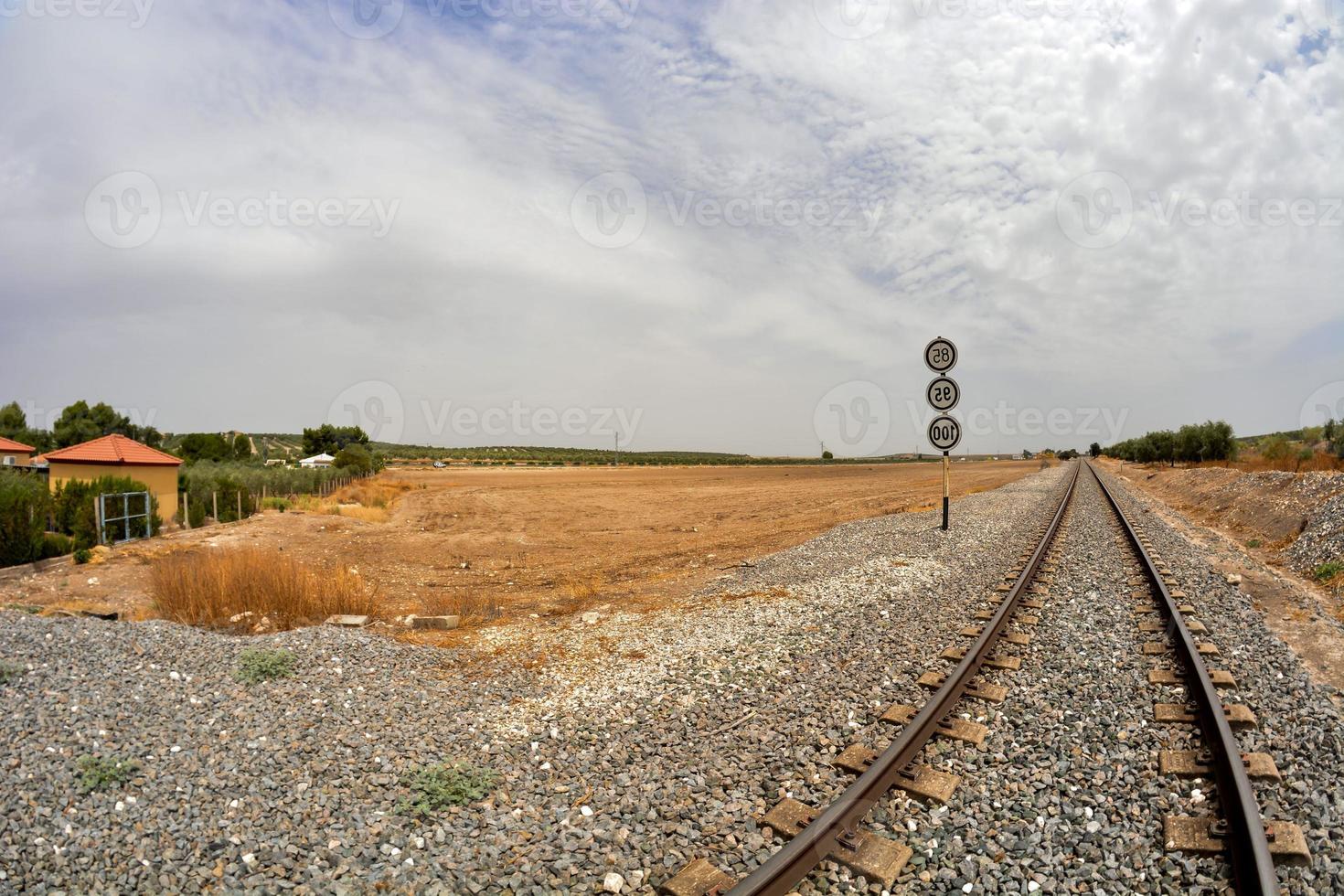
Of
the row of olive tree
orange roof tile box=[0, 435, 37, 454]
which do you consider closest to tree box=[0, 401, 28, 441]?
orange roof tile box=[0, 435, 37, 454]

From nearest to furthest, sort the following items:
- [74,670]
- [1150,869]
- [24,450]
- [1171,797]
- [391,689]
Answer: [1150,869]
[1171,797]
[74,670]
[391,689]
[24,450]

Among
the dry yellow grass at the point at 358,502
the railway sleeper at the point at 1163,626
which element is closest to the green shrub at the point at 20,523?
the dry yellow grass at the point at 358,502

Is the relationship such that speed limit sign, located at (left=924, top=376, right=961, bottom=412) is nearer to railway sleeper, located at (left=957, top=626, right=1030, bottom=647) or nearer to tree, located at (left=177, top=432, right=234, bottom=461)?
railway sleeper, located at (left=957, top=626, right=1030, bottom=647)

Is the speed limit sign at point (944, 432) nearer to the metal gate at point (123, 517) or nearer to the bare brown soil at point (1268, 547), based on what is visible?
the bare brown soil at point (1268, 547)

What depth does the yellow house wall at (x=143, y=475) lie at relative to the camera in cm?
2197

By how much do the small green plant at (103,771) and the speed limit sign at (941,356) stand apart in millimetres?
16125

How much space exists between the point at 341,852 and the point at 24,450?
1883 inches

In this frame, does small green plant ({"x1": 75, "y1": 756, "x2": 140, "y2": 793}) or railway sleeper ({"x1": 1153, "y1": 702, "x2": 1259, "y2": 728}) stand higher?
small green plant ({"x1": 75, "y1": 756, "x2": 140, "y2": 793})

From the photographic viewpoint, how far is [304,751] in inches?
190

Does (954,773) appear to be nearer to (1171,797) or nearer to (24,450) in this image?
(1171,797)

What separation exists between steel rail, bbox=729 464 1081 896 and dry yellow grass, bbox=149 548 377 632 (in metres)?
7.46

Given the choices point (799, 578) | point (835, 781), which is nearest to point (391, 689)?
point (835, 781)

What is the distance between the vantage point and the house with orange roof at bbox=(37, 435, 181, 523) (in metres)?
22.0

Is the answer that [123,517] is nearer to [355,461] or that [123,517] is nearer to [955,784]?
[955,784]
